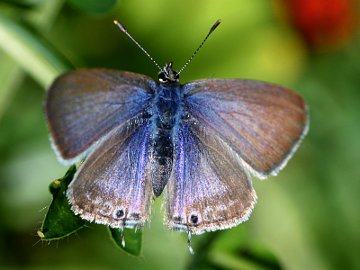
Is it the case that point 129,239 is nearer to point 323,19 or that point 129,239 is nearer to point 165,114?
point 165,114

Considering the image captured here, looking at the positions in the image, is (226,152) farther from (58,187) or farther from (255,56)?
(255,56)

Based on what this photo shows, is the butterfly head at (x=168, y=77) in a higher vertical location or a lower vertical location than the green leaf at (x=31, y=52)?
higher

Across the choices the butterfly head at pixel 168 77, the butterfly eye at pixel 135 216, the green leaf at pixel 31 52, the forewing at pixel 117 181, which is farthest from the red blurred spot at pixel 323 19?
the butterfly eye at pixel 135 216

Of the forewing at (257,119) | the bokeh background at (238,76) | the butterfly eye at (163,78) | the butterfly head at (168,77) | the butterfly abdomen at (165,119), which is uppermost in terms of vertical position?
the forewing at (257,119)

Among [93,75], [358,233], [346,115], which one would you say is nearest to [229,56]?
[346,115]

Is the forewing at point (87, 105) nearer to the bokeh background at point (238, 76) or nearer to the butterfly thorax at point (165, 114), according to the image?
the butterfly thorax at point (165, 114)

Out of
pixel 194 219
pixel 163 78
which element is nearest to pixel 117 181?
pixel 194 219

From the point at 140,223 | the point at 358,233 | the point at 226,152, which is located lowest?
the point at 358,233
